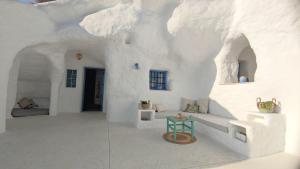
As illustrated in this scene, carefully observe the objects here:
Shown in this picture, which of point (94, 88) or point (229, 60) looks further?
point (94, 88)

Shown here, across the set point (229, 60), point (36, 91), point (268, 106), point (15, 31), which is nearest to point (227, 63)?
point (229, 60)

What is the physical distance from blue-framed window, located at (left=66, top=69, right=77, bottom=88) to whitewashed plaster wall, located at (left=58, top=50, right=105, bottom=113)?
148mm

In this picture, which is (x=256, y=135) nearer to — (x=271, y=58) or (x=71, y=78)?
(x=271, y=58)

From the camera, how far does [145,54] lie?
6.74m

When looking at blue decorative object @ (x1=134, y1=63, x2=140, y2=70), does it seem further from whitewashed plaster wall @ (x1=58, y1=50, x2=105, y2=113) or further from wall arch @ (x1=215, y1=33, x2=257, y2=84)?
wall arch @ (x1=215, y1=33, x2=257, y2=84)

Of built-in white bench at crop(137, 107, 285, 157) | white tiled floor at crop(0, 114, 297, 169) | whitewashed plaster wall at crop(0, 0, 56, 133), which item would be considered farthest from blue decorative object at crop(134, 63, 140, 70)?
built-in white bench at crop(137, 107, 285, 157)

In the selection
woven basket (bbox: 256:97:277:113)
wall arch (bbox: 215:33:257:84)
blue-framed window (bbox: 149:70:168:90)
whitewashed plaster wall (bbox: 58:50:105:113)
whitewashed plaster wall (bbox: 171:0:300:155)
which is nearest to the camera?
whitewashed plaster wall (bbox: 171:0:300:155)

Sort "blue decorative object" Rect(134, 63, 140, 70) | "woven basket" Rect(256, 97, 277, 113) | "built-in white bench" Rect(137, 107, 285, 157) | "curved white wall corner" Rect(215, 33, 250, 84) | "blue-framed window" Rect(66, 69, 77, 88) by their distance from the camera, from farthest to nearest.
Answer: "blue-framed window" Rect(66, 69, 77, 88), "blue decorative object" Rect(134, 63, 140, 70), "curved white wall corner" Rect(215, 33, 250, 84), "woven basket" Rect(256, 97, 277, 113), "built-in white bench" Rect(137, 107, 285, 157)

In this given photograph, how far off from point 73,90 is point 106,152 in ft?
18.6

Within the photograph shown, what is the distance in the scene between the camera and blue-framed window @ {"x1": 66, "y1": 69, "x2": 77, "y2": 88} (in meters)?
8.02

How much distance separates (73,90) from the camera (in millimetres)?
8055

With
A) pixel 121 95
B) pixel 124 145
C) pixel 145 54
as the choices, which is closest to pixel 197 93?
pixel 145 54

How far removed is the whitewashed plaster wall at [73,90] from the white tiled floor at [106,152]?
3305 mm

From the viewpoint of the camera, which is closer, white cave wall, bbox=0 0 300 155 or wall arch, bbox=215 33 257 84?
white cave wall, bbox=0 0 300 155
